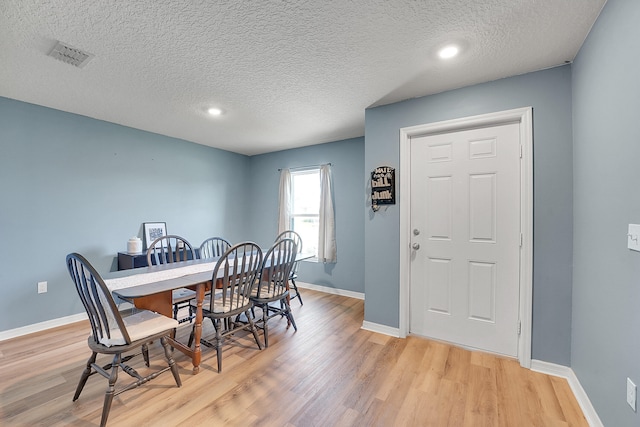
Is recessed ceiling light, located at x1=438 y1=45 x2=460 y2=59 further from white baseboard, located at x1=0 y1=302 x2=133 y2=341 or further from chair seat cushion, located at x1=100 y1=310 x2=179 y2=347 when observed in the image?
white baseboard, located at x1=0 y1=302 x2=133 y2=341

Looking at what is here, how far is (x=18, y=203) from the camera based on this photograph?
264 cm

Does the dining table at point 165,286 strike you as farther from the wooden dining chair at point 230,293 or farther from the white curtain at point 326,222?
the white curtain at point 326,222

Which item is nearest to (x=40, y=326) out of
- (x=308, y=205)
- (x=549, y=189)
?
(x=308, y=205)

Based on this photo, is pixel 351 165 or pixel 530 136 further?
pixel 351 165

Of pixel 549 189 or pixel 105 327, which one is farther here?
pixel 549 189

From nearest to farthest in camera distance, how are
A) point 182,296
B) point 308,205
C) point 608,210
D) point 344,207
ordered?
point 608,210, point 182,296, point 344,207, point 308,205

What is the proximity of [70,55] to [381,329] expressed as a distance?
3486 mm

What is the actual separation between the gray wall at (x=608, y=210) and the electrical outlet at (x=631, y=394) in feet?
0.11

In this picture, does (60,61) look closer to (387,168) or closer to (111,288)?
(111,288)

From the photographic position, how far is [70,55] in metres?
1.88

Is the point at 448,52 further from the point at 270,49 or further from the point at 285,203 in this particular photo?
the point at 285,203

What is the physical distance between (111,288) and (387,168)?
8.12 ft

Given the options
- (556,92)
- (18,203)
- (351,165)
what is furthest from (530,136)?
(18,203)

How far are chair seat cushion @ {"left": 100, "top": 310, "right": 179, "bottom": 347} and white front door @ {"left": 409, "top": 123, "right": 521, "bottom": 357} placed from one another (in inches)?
84.5
